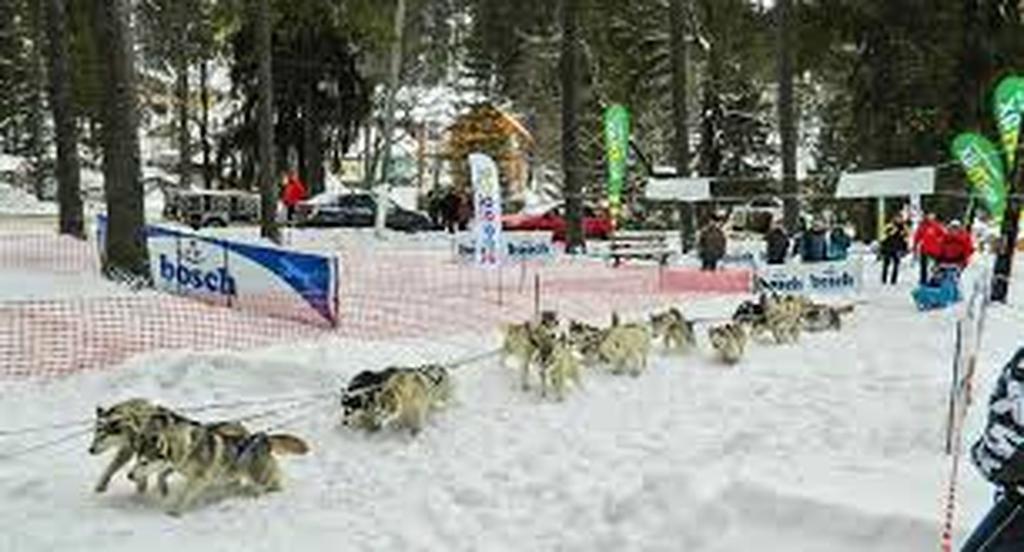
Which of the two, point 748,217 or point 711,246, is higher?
point 748,217

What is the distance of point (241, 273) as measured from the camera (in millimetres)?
16141

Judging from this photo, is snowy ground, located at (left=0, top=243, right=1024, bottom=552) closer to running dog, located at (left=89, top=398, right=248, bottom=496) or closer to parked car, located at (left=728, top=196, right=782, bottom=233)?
running dog, located at (left=89, top=398, right=248, bottom=496)

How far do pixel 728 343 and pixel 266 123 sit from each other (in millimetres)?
14492

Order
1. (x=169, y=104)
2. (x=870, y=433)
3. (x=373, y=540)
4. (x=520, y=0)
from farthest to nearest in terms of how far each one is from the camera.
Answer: (x=169, y=104) → (x=520, y=0) → (x=870, y=433) → (x=373, y=540)

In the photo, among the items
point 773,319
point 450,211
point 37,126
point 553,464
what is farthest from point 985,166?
point 37,126

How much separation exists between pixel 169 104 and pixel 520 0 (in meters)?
32.8

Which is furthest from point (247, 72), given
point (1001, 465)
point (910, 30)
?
point (1001, 465)

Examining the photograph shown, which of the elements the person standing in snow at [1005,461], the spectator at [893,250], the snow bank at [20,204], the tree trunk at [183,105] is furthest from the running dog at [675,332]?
the tree trunk at [183,105]

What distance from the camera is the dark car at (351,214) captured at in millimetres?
38438

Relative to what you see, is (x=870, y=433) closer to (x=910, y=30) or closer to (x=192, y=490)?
(x=192, y=490)

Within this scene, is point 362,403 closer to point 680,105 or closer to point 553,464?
point 553,464

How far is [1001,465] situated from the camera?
5.03 m

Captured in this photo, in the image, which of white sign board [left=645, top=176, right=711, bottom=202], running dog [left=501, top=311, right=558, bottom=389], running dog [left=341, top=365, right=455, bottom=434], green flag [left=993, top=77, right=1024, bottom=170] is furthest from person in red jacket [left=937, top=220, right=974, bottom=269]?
running dog [left=341, top=365, right=455, bottom=434]

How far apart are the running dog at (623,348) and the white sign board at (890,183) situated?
1325cm
